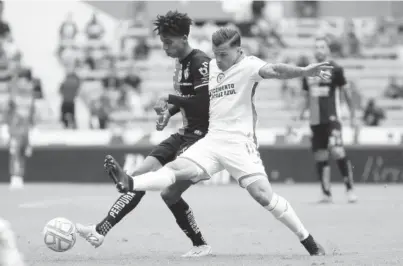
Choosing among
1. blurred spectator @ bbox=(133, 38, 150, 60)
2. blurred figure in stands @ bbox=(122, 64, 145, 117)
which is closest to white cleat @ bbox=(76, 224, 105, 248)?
blurred figure in stands @ bbox=(122, 64, 145, 117)

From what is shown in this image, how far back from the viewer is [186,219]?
8.98m

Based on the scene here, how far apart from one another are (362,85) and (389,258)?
17870mm

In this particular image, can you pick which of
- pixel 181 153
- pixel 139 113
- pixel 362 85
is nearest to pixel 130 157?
pixel 139 113

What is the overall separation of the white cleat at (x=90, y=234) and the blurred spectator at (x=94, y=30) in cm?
1870

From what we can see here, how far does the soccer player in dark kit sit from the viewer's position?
344 inches

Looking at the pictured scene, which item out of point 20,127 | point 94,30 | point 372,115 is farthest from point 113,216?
point 94,30

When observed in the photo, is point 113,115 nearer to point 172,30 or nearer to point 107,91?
point 107,91

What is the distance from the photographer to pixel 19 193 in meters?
18.1

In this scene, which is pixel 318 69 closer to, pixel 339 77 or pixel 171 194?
pixel 171 194

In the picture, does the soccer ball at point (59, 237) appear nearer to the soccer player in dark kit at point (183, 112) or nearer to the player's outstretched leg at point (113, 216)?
the player's outstretched leg at point (113, 216)

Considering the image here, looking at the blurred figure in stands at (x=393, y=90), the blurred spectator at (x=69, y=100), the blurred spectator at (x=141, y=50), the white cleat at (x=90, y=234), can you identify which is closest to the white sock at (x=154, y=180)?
the white cleat at (x=90, y=234)

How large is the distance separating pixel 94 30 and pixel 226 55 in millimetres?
18533

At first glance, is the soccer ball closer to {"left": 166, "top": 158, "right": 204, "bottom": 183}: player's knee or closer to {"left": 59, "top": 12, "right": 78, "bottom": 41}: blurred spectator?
{"left": 166, "top": 158, "right": 204, "bottom": 183}: player's knee

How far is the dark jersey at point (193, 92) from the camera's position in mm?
8898
